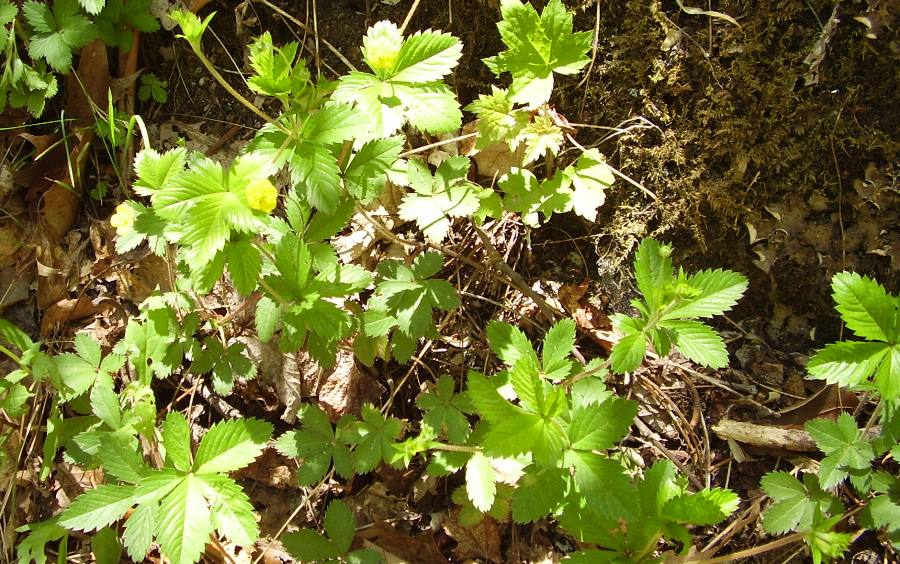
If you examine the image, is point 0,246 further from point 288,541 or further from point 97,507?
point 288,541

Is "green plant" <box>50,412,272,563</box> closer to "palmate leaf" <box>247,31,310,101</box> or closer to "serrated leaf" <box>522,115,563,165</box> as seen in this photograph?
"palmate leaf" <box>247,31,310,101</box>

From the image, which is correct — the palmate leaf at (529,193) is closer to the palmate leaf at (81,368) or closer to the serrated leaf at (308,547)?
the serrated leaf at (308,547)

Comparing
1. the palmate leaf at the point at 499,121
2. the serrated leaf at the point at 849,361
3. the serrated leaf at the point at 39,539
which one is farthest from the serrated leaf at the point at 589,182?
the serrated leaf at the point at 39,539

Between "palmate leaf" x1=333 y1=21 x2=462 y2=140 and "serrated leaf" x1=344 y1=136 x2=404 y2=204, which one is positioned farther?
"serrated leaf" x1=344 y1=136 x2=404 y2=204

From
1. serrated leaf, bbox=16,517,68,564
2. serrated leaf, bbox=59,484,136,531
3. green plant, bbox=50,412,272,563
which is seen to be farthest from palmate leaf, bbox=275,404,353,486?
serrated leaf, bbox=16,517,68,564

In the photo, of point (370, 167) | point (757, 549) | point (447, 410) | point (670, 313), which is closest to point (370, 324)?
point (447, 410)

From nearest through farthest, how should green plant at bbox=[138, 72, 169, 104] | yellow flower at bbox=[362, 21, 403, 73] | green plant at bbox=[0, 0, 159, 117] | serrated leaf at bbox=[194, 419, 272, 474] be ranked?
yellow flower at bbox=[362, 21, 403, 73] < serrated leaf at bbox=[194, 419, 272, 474] < green plant at bbox=[0, 0, 159, 117] < green plant at bbox=[138, 72, 169, 104]

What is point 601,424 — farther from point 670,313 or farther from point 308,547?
point 308,547
